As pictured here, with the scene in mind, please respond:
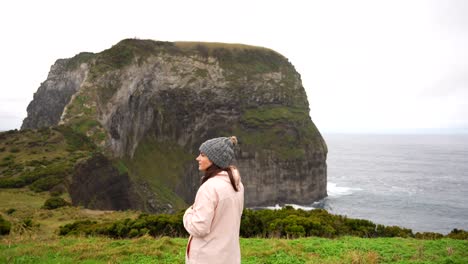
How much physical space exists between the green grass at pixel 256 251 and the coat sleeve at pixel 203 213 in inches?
264

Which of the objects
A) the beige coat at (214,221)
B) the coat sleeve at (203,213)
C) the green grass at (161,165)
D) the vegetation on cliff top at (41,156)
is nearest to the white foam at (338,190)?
the green grass at (161,165)

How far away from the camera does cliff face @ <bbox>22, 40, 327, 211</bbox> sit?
3007 inches

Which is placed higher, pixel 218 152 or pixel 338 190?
pixel 218 152

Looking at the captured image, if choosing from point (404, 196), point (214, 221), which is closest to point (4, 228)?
point (214, 221)

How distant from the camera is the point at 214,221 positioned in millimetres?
4969

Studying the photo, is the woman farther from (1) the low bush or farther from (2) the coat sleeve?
(1) the low bush

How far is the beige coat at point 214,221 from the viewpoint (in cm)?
482

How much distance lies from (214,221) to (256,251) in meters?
7.54

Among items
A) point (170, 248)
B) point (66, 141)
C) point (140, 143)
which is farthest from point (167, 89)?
point (170, 248)

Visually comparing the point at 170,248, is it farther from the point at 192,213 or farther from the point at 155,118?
the point at 155,118

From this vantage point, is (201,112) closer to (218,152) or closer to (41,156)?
(41,156)

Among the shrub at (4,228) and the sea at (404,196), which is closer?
the shrub at (4,228)

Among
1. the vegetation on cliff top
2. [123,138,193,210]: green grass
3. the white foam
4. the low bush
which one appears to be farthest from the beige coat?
the white foam

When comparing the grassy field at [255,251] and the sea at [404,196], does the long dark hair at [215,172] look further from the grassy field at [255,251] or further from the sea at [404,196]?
the sea at [404,196]
